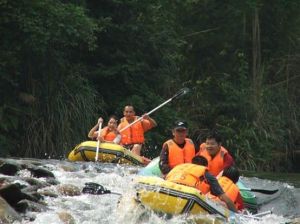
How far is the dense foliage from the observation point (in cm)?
1434

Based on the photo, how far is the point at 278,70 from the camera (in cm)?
2103

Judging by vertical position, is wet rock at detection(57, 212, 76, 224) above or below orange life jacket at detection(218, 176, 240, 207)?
below

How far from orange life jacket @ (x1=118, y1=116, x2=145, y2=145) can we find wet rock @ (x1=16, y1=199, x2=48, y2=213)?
605 centimetres

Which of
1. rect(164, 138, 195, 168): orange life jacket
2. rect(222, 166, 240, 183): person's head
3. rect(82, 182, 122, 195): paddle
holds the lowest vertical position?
rect(82, 182, 122, 195): paddle

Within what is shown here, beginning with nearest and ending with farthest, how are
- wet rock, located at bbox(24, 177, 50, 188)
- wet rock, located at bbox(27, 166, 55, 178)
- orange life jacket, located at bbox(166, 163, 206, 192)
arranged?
orange life jacket, located at bbox(166, 163, 206, 192)
wet rock, located at bbox(24, 177, 50, 188)
wet rock, located at bbox(27, 166, 55, 178)

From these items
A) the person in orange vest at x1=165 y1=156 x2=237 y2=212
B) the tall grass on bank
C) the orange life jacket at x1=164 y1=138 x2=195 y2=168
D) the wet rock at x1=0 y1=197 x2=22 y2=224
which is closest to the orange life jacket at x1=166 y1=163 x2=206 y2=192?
the person in orange vest at x1=165 y1=156 x2=237 y2=212

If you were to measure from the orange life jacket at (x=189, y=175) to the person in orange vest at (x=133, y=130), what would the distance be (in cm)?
579

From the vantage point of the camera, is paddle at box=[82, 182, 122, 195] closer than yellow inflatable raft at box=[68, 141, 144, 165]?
Yes

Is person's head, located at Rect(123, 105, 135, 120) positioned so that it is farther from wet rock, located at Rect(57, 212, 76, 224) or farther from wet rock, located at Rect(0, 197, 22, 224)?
wet rock, located at Rect(0, 197, 22, 224)

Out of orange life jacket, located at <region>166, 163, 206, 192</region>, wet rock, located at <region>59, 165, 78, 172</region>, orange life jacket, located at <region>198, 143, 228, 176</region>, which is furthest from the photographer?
wet rock, located at <region>59, 165, 78, 172</region>

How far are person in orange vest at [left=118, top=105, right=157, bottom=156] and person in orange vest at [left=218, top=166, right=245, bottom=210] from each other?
5.02 metres

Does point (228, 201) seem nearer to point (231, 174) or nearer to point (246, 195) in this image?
point (231, 174)

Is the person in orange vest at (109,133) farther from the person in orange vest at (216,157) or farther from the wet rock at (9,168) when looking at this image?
the person in orange vest at (216,157)

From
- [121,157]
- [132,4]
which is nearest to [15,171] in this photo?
[121,157]
